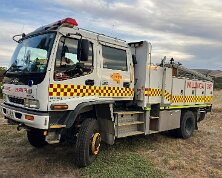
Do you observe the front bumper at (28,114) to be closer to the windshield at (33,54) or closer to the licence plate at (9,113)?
the licence plate at (9,113)

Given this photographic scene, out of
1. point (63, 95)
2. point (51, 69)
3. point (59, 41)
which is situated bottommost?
point (63, 95)

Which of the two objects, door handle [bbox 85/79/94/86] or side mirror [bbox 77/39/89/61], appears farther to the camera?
door handle [bbox 85/79/94/86]

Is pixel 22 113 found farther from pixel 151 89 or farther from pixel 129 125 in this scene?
pixel 151 89

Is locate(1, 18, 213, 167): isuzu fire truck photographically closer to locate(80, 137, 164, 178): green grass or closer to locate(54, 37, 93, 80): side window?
locate(54, 37, 93, 80): side window

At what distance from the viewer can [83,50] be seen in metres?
5.83

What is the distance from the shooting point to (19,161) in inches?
269

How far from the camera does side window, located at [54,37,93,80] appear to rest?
589cm

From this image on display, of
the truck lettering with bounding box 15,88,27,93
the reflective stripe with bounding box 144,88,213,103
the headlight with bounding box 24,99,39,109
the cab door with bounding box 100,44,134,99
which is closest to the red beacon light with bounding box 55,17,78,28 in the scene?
the cab door with bounding box 100,44,134,99

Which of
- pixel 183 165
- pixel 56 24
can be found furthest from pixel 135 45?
pixel 183 165

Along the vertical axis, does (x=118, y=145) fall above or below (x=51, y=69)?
below

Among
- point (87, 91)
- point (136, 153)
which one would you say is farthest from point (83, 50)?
point (136, 153)

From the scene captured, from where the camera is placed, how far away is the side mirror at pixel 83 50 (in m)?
5.83

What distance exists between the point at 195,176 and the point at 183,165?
0.60 metres

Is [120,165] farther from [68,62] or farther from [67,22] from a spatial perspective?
[67,22]
